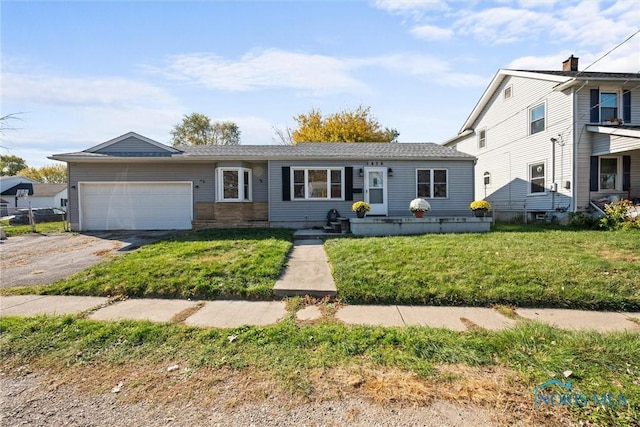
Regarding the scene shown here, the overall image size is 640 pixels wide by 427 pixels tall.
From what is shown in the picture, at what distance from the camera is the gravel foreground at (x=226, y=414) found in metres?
1.96

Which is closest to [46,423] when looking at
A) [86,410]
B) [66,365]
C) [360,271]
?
[86,410]

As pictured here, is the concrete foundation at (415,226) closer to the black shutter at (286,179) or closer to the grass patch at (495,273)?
the grass patch at (495,273)

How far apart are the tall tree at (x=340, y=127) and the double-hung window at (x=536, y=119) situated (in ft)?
47.7

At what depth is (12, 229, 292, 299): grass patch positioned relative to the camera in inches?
184

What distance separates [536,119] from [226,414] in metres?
16.6

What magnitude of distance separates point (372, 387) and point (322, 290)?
227 centimetres

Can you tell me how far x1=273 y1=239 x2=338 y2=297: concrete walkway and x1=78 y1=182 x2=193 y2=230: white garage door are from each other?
7.19 metres

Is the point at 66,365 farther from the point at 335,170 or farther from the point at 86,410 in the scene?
the point at 335,170

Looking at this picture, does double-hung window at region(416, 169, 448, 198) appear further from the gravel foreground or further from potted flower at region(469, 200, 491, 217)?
the gravel foreground

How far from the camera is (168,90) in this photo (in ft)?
34.8

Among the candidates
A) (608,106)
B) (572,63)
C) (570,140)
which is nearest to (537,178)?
(570,140)

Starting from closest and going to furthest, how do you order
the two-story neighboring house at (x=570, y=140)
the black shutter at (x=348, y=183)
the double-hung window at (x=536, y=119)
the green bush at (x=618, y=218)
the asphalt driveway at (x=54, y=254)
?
the asphalt driveway at (x=54, y=254) → the green bush at (x=618, y=218) → the two-story neighboring house at (x=570, y=140) → the black shutter at (x=348, y=183) → the double-hung window at (x=536, y=119)

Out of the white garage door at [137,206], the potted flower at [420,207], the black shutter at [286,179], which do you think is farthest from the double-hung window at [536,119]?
the white garage door at [137,206]

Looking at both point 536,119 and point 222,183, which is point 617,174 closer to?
point 536,119
